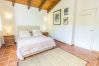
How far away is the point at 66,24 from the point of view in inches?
188

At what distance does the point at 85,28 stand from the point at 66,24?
1321mm

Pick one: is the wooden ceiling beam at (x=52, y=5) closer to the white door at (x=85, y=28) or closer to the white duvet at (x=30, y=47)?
the white door at (x=85, y=28)

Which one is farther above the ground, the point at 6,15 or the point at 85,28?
the point at 6,15

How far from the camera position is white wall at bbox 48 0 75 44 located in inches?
172

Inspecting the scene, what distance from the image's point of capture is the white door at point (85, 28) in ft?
11.4

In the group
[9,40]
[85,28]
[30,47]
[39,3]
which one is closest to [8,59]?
[30,47]

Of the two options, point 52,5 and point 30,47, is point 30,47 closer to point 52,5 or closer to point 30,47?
point 30,47

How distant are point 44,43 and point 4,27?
10.4ft

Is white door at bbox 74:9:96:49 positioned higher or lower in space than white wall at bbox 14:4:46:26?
lower

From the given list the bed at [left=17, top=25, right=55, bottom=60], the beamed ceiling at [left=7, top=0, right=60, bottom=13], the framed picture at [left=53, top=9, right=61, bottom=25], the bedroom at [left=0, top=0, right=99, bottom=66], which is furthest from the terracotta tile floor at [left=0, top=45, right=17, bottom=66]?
the framed picture at [left=53, top=9, right=61, bottom=25]

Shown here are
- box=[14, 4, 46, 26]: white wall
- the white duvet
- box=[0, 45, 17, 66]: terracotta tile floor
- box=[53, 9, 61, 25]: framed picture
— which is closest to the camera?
box=[0, 45, 17, 66]: terracotta tile floor

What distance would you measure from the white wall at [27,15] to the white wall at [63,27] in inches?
38.7

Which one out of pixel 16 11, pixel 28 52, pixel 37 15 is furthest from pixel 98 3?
pixel 16 11

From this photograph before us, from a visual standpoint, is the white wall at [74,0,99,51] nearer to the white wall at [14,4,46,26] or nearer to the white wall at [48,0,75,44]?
the white wall at [48,0,75,44]
